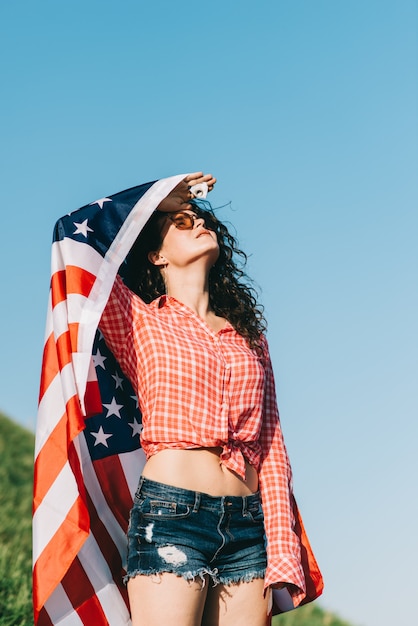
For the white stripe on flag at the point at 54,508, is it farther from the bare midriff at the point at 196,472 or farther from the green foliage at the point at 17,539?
the green foliage at the point at 17,539

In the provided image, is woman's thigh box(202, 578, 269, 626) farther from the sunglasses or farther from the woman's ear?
the sunglasses

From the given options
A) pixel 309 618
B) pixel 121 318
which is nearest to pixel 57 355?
pixel 121 318

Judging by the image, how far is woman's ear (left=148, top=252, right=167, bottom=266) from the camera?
445cm

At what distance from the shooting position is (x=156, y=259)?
14.7 ft

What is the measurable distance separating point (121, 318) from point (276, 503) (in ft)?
3.74

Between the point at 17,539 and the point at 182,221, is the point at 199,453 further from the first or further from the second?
the point at 17,539

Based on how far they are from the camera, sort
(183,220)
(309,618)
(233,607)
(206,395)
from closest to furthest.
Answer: (233,607) < (206,395) < (183,220) < (309,618)

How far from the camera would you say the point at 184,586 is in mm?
3484

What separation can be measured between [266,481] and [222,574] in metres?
0.55

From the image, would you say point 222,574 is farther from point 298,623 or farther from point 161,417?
point 298,623

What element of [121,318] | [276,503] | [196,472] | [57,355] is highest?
[121,318]

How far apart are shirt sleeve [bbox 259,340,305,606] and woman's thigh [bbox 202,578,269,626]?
0.36 feet

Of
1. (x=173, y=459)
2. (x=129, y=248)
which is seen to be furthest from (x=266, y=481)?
(x=129, y=248)

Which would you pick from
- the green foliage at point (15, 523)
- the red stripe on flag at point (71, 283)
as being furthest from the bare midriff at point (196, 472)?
the green foliage at point (15, 523)
